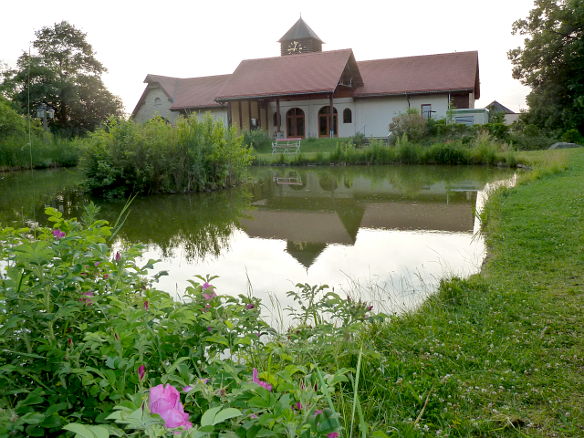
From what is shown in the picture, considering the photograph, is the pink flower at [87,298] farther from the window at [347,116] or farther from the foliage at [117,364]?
the window at [347,116]

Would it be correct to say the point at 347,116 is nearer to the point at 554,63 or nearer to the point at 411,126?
the point at 411,126

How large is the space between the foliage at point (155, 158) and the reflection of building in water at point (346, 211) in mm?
1586

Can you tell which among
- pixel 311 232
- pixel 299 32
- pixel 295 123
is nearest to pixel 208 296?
pixel 311 232

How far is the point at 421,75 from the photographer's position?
31.5 m

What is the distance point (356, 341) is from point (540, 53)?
30.3 meters

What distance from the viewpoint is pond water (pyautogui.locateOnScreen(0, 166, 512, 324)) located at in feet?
16.0

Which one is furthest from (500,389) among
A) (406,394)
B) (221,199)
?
(221,199)

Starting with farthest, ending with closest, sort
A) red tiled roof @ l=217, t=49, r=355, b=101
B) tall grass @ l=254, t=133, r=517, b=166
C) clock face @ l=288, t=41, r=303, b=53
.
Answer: clock face @ l=288, t=41, r=303, b=53 → red tiled roof @ l=217, t=49, r=355, b=101 → tall grass @ l=254, t=133, r=517, b=166

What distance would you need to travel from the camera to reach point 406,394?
8.18ft

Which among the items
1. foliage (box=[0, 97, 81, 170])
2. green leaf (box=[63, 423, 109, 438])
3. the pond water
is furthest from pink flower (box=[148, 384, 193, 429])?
foliage (box=[0, 97, 81, 170])

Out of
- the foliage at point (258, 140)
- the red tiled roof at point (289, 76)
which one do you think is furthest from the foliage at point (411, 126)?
the foliage at point (258, 140)

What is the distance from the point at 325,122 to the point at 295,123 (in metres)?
2.00

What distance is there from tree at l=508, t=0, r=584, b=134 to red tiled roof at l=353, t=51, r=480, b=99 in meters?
2.92

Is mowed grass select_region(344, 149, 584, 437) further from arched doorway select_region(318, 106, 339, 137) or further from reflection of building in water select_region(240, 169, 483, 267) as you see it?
arched doorway select_region(318, 106, 339, 137)
